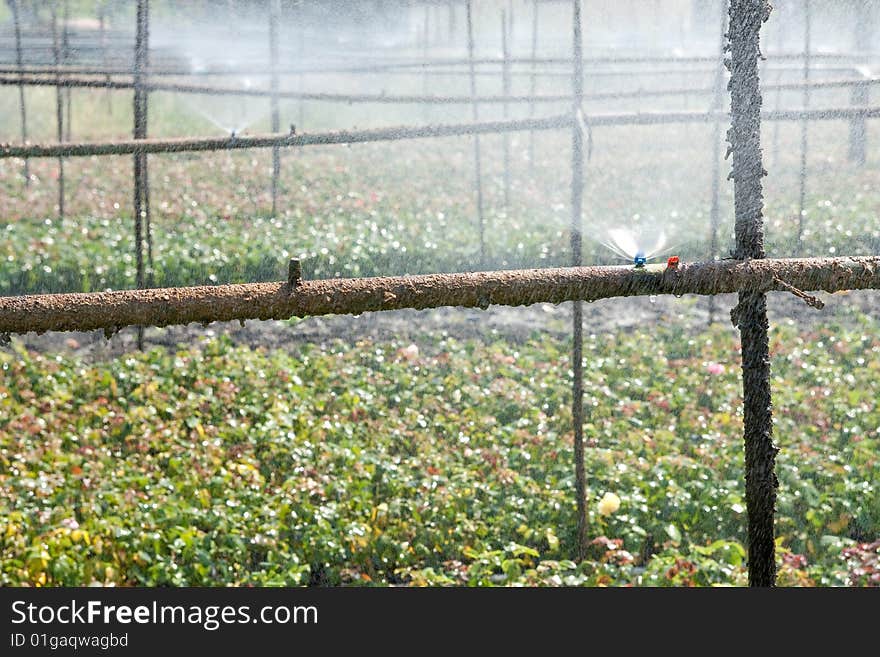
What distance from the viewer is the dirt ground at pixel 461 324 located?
742 cm

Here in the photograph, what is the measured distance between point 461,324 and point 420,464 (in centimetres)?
254

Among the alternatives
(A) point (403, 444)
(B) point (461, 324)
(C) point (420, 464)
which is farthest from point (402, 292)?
(B) point (461, 324)

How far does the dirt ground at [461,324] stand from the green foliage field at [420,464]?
295 mm

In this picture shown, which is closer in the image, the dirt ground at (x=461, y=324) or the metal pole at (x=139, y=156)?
the metal pole at (x=139, y=156)

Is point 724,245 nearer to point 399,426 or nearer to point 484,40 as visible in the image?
point 399,426

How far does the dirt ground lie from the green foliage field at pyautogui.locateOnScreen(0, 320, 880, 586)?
30 cm

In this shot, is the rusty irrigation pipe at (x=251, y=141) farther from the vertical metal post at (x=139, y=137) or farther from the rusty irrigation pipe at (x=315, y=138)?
the vertical metal post at (x=139, y=137)

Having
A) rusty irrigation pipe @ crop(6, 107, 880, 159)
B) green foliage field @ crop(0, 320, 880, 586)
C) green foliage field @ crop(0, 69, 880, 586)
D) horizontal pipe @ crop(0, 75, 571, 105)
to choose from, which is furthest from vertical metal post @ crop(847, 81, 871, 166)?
rusty irrigation pipe @ crop(6, 107, 880, 159)

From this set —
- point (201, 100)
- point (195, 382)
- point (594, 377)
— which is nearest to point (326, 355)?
point (195, 382)

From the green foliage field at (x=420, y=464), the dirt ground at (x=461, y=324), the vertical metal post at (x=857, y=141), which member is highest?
the vertical metal post at (x=857, y=141)

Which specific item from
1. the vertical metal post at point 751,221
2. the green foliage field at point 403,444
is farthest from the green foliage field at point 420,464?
the vertical metal post at point 751,221

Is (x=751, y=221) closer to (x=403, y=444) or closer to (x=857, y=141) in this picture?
(x=403, y=444)

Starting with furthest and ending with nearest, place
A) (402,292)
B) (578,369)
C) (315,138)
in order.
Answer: (315,138), (578,369), (402,292)

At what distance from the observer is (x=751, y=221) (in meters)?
3.26
